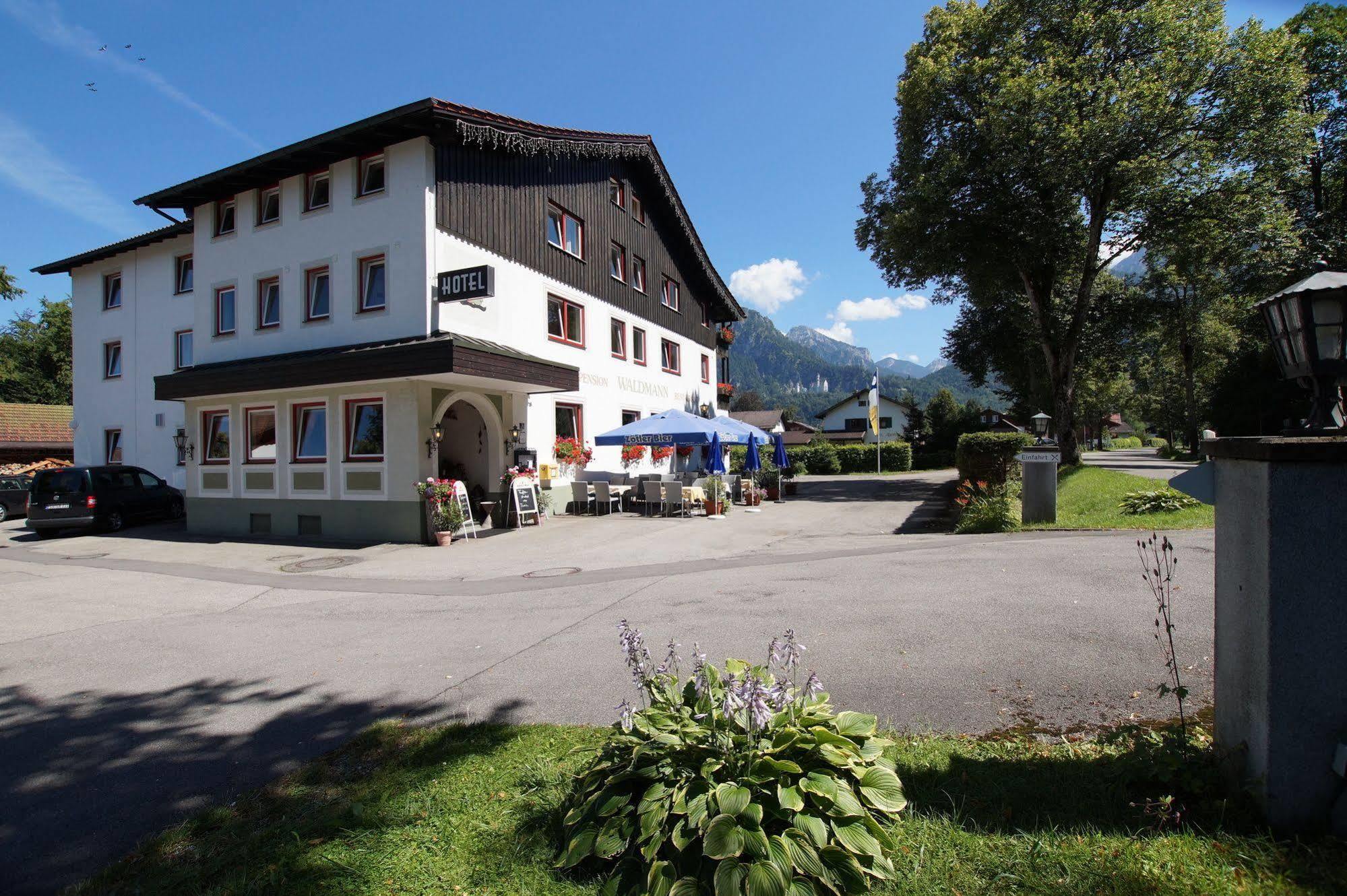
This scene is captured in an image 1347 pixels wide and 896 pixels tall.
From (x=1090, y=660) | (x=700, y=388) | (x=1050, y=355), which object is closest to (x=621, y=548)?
(x=1090, y=660)

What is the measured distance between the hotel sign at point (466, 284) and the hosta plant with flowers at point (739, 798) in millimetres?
11541

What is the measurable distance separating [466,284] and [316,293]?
4.71 meters

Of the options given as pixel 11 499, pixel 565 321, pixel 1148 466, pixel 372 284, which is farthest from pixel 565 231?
pixel 1148 466

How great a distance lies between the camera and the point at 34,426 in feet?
108

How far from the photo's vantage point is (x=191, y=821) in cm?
330

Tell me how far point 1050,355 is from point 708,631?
23.6 metres

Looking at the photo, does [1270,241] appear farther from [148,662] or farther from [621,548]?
[148,662]

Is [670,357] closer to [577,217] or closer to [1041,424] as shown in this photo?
[577,217]

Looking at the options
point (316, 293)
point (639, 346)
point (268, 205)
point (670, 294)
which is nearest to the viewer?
point (316, 293)

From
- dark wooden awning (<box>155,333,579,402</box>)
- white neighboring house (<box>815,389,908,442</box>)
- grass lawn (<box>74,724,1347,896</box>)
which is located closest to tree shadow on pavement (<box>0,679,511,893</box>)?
grass lawn (<box>74,724,1347,896</box>)

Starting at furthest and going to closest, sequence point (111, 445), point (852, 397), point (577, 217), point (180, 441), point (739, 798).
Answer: point (852, 397), point (111, 445), point (180, 441), point (577, 217), point (739, 798)

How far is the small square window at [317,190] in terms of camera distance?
15.7 meters

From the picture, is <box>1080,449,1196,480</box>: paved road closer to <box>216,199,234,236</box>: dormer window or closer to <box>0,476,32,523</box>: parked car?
<box>216,199,234,236</box>: dormer window

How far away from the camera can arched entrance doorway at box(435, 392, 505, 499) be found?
16109mm
